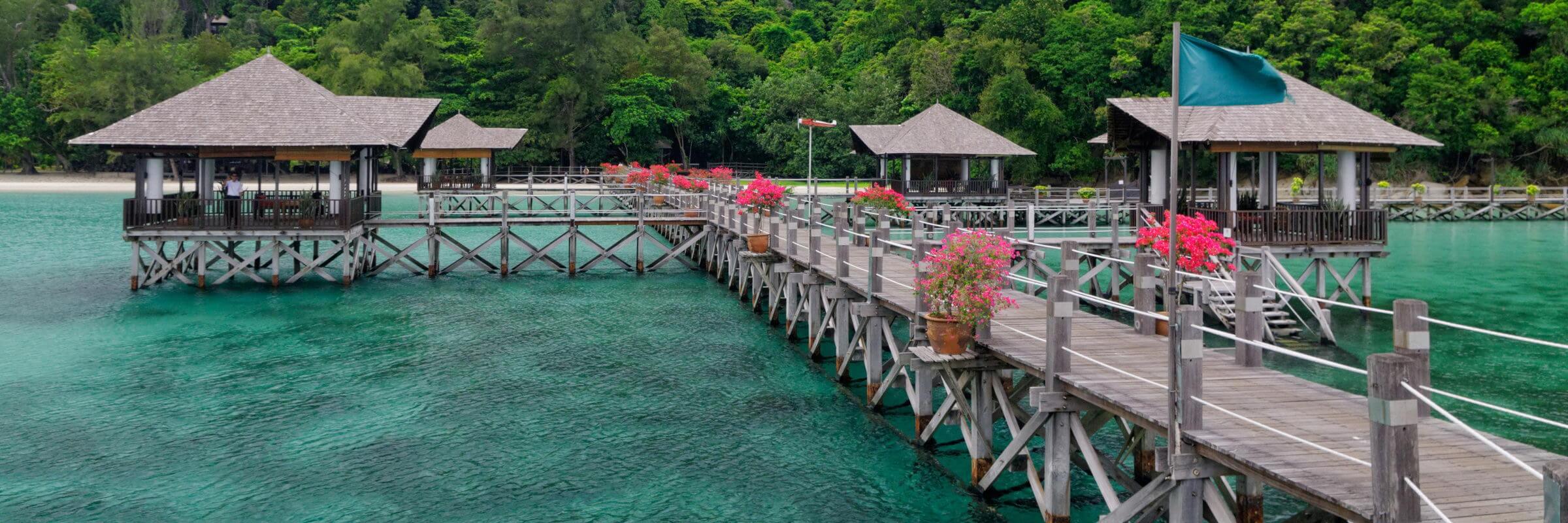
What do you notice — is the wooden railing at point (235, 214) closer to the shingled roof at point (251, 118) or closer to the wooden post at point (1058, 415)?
the shingled roof at point (251, 118)

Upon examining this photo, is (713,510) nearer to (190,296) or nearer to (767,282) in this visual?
(767,282)

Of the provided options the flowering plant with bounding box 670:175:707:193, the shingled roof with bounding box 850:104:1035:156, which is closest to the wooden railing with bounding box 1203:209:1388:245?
the flowering plant with bounding box 670:175:707:193

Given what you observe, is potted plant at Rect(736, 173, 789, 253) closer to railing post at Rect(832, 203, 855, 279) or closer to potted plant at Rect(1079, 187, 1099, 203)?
railing post at Rect(832, 203, 855, 279)

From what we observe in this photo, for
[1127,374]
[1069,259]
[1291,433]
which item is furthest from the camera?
[1069,259]

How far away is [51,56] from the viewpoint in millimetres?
82062

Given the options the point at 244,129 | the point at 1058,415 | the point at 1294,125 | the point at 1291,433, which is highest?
the point at 244,129

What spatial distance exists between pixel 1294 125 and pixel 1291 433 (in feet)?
59.8

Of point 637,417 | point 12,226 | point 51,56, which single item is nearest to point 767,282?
point 637,417

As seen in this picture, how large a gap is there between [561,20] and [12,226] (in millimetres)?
39565

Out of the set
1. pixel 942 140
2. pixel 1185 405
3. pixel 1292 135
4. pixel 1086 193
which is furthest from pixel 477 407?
pixel 1086 193

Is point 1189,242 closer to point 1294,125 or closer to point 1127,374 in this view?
point 1294,125

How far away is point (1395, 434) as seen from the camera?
5.91m

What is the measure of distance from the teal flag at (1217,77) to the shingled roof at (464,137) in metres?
49.1

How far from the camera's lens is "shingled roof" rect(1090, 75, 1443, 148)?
23.7 meters
